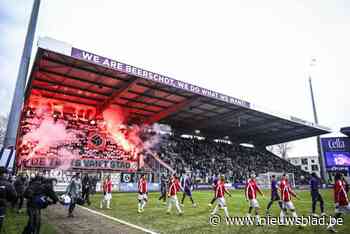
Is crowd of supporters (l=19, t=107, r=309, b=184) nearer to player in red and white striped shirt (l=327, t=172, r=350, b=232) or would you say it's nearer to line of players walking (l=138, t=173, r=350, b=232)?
line of players walking (l=138, t=173, r=350, b=232)

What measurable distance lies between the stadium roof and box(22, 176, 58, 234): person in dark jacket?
16.6m

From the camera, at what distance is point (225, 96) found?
99.5 feet

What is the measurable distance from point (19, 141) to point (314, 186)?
97.9ft

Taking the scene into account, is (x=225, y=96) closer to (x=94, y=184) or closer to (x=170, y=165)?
(x=170, y=165)

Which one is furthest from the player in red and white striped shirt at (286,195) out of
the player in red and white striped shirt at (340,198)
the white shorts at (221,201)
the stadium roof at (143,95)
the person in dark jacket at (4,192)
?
the stadium roof at (143,95)

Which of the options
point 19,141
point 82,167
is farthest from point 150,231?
point 19,141

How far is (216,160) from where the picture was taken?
42219 millimetres

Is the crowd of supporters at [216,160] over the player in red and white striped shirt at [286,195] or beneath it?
over

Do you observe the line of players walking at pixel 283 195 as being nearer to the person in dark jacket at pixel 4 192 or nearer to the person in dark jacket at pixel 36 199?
the person in dark jacket at pixel 36 199

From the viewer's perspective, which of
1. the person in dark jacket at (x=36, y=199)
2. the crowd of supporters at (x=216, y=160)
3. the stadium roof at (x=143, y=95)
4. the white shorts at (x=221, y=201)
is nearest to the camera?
the person in dark jacket at (x=36, y=199)

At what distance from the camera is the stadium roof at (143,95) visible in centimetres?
2317

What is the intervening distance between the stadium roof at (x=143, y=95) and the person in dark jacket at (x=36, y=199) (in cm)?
1656

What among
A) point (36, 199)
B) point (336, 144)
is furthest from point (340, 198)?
point (336, 144)

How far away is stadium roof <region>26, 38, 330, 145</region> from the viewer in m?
23.2
